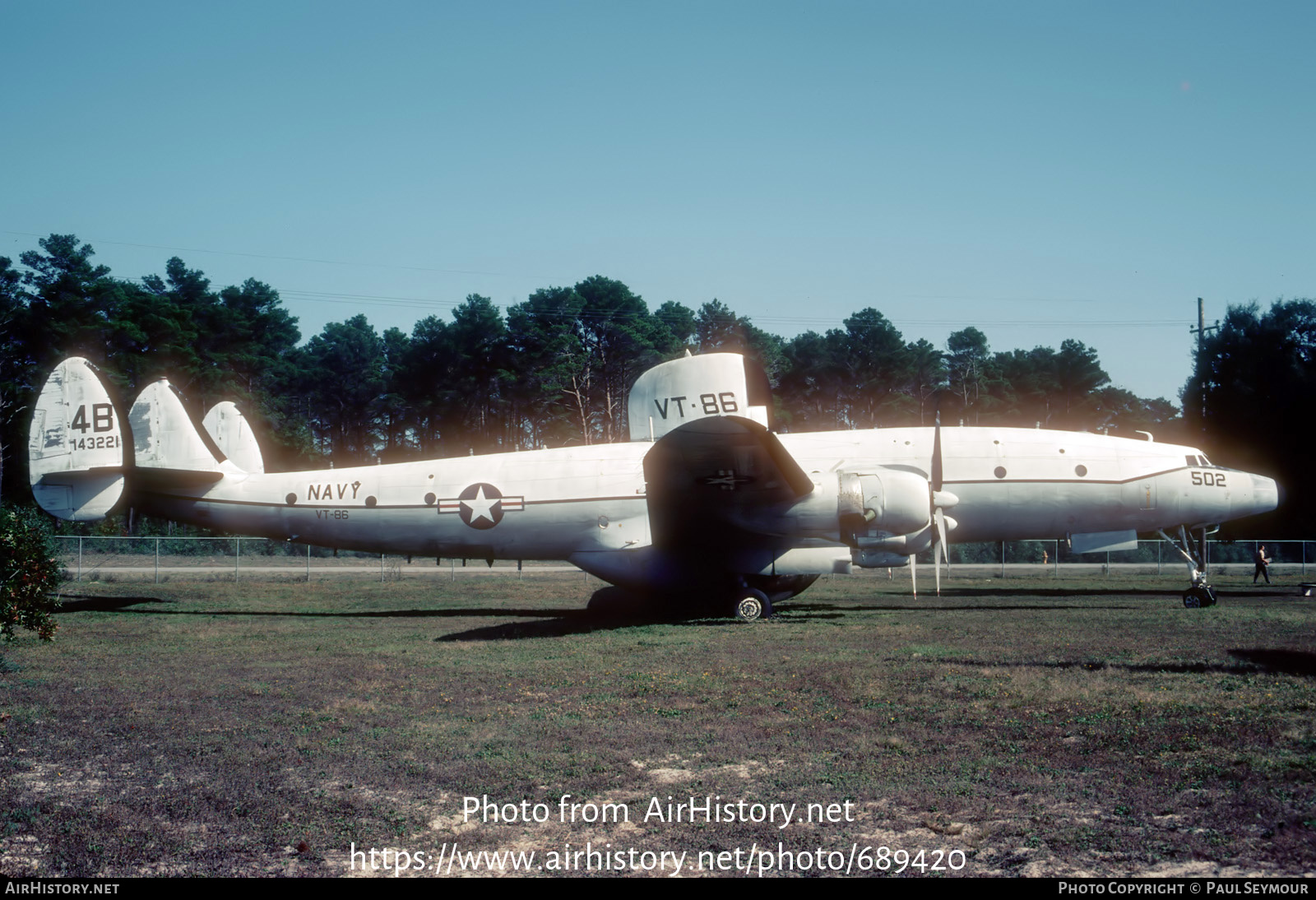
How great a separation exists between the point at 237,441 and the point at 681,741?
19881 millimetres

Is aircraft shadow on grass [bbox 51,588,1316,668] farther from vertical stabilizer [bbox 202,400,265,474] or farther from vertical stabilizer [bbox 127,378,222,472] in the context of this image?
vertical stabilizer [bbox 202,400,265,474]

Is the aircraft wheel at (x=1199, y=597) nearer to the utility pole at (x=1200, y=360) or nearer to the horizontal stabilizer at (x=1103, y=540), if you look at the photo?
the horizontal stabilizer at (x=1103, y=540)

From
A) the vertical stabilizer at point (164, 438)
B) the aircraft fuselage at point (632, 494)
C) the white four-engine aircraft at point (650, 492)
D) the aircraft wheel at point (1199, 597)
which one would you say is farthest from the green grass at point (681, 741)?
the vertical stabilizer at point (164, 438)

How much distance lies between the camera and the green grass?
603 centimetres

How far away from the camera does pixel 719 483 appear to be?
59.9 ft

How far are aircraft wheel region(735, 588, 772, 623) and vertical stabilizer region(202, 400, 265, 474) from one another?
45.6 ft

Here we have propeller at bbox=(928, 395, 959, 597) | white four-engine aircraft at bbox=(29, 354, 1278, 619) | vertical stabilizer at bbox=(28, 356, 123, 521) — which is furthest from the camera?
vertical stabilizer at bbox=(28, 356, 123, 521)

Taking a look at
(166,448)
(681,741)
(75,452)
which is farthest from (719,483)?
(75,452)

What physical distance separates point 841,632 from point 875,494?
9.40 feet

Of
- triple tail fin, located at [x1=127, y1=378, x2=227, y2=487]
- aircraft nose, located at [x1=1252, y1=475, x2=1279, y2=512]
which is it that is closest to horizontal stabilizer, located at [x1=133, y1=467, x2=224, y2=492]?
triple tail fin, located at [x1=127, y1=378, x2=227, y2=487]

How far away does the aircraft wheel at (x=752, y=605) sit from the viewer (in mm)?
19141

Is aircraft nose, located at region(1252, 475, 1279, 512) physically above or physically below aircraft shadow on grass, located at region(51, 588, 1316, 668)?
above

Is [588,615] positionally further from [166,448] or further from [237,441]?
[166,448]

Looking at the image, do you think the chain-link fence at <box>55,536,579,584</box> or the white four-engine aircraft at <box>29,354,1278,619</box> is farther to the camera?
the chain-link fence at <box>55,536,579,584</box>
